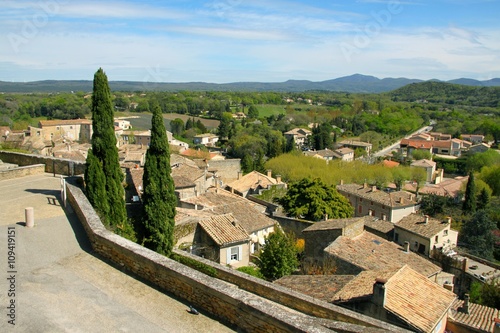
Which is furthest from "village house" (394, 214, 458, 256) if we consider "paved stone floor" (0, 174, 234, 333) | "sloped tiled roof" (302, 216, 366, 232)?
"paved stone floor" (0, 174, 234, 333)

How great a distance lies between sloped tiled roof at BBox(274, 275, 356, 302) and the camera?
1250cm

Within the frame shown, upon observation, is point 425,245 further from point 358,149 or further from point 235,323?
point 358,149

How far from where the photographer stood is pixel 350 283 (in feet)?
42.1

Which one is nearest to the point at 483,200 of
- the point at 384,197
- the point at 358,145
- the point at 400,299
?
the point at 384,197

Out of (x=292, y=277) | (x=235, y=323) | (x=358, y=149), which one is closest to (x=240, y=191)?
(x=292, y=277)

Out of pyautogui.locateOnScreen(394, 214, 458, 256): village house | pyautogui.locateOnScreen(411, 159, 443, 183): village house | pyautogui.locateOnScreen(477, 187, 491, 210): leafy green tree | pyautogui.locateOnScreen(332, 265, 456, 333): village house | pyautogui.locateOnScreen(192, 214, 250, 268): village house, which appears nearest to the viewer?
pyautogui.locateOnScreen(332, 265, 456, 333): village house

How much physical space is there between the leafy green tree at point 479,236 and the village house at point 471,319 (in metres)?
15.6

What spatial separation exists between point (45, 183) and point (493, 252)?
30.7 m

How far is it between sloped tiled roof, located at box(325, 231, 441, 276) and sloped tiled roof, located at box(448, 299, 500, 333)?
8.51 ft

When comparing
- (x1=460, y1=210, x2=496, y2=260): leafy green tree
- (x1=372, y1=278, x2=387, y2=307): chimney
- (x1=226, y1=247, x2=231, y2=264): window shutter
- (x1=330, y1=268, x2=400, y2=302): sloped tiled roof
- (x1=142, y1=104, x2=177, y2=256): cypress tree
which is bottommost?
(x1=460, y1=210, x2=496, y2=260): leafy green tree

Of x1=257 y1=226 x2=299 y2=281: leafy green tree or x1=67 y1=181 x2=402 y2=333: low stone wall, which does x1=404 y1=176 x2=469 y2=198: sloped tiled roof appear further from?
A: x1=67 y1=181 x2=402 y2=333: low stone wall

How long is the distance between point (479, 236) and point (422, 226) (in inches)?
264

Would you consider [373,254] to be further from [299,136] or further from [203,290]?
[299,136]

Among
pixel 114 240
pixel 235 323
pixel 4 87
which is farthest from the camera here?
pixel 4 87
